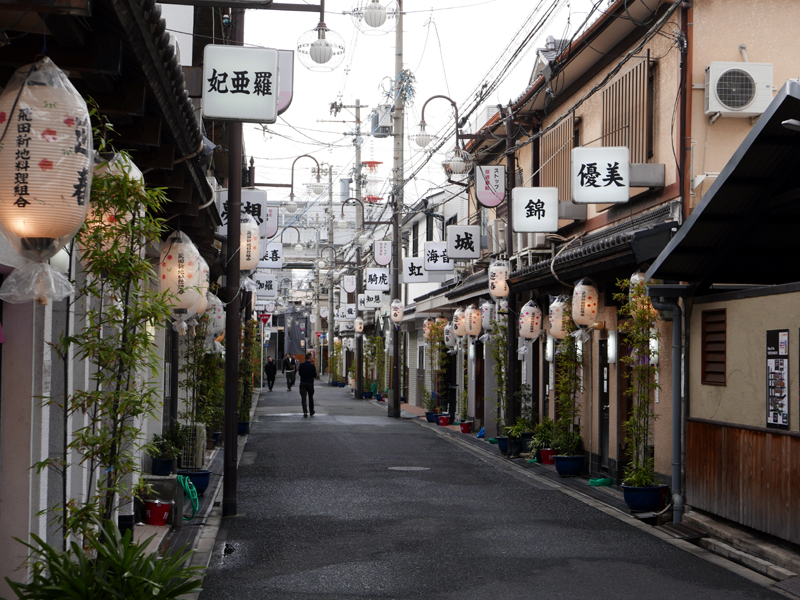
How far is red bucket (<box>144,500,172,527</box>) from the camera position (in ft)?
38.2

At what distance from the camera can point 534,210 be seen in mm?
18031

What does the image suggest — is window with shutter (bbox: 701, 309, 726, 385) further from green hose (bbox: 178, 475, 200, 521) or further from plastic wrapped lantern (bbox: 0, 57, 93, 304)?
plastic wrapped lantern (bbox: 0, 57, 93, 304)

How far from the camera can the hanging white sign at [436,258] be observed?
29.5m

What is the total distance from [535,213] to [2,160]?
46.2 feet

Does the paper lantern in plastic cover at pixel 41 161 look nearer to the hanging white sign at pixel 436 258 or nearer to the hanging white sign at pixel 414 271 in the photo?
the hanging white sign at pixel 436 258

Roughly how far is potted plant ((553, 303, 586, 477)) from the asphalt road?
1120 millimetres

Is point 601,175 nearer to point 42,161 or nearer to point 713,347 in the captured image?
point 713,347

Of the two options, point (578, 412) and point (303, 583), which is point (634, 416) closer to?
point (578, 412)

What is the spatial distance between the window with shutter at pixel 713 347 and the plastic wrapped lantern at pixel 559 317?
232 inches

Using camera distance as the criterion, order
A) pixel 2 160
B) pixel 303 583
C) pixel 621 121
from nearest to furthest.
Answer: pixel 2 160 < pixel 303 583 < pixel 621 121

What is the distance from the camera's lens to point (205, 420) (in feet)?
59.0

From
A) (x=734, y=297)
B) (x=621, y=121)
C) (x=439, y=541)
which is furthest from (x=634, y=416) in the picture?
(x=621, y=121)

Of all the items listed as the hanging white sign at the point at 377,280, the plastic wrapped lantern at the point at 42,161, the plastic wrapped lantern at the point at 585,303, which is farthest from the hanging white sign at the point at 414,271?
the plastic wrapped lantern at the point at 42,161

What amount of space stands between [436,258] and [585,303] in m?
13.4
